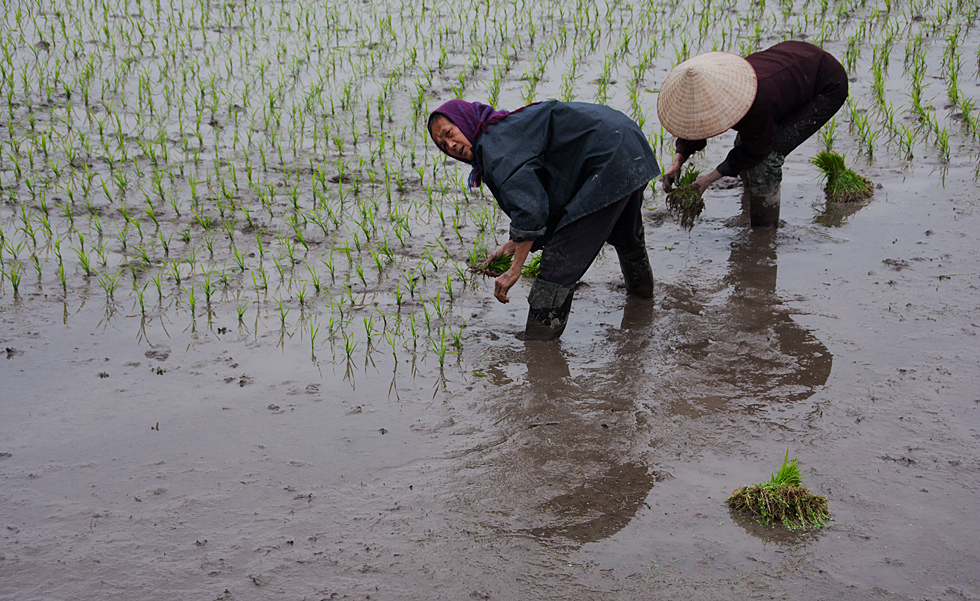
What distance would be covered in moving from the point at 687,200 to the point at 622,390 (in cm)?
182

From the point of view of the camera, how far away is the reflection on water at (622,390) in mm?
2568

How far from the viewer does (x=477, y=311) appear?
3.97 meters

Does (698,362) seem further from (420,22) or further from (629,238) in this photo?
(420,22)

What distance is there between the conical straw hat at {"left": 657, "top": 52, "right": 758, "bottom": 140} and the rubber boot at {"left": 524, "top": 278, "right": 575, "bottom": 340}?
1.13 metres

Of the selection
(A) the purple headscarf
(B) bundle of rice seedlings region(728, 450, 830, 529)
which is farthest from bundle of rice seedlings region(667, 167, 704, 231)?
(B) bundle of rice seedlings region(728, 450, 830, 529)

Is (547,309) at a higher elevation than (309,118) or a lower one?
lower

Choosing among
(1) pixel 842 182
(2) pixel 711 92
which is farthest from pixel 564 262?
(1) pixel 842 182

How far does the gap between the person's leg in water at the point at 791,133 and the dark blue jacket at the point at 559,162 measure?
148cm

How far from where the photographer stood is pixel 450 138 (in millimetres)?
3016

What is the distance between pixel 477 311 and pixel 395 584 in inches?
75.5

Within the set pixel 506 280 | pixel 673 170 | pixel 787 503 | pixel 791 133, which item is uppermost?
pixel 791 133

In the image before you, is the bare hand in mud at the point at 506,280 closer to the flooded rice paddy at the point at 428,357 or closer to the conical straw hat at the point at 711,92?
the flooded rice paddy at the point at 428,357

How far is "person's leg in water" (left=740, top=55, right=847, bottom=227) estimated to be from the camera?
13.9ft

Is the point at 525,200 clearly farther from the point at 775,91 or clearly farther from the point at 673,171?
the point at 775,91
